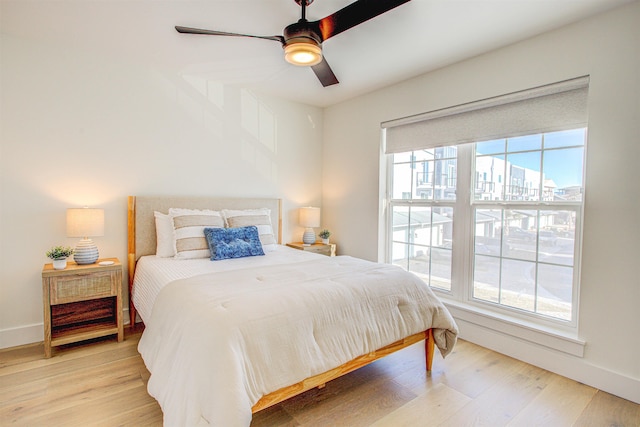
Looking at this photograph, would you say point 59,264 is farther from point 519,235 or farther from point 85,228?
point 519,235

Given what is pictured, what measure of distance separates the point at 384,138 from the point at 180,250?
8.13 feet

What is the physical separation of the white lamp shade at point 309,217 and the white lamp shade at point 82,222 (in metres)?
2.17

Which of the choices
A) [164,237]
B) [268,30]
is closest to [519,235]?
[268,30]

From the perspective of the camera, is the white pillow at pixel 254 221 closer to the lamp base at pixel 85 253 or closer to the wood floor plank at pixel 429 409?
the lamp base at pixel 85 253

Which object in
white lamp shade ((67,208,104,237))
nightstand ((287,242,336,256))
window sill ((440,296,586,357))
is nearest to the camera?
window sill ((440,296,586,357))

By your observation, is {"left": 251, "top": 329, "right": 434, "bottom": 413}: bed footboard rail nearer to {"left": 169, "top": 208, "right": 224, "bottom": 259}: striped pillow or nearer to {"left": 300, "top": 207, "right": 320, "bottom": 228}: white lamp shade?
{"left": 169, "top": 208, "right": 224, "bottom": 259}: striped pillow

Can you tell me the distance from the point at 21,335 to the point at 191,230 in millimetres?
1599

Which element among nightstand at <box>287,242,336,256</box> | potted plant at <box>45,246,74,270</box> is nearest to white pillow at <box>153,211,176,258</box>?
potted plant at <box>45,246,74,270</box>

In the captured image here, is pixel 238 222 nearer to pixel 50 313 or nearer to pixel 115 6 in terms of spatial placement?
pixel 50 313

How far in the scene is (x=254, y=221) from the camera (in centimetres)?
339

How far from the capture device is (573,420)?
1899 mm

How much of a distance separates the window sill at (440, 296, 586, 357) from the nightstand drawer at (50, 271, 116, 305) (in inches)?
119

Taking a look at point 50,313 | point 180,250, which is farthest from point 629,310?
point 50,313

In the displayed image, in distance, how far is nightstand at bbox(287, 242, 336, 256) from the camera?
3974 mm
